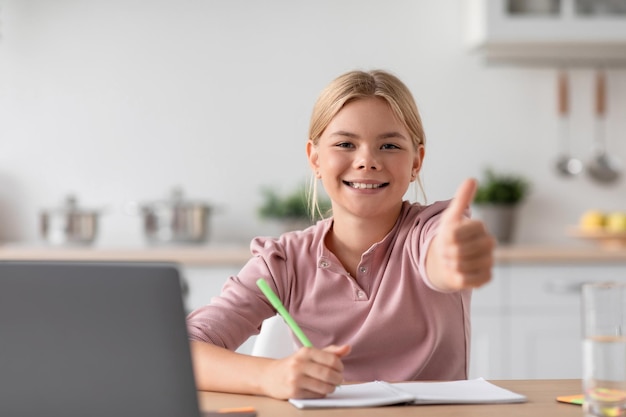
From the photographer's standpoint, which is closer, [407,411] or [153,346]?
[153,346]

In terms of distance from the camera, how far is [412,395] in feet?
3.80

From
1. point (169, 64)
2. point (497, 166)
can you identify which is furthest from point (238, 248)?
point (497, 166)

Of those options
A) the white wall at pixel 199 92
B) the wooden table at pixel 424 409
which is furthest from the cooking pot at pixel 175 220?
the wooden table at pixel 424 409

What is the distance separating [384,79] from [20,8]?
7.51 feet

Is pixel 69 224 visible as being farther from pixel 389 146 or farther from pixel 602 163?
pixel 602 163

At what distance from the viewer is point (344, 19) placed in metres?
3.53

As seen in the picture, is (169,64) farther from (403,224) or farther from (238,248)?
(403,224)

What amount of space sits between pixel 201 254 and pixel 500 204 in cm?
116

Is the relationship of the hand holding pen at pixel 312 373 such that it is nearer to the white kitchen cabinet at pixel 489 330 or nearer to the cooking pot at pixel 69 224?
the white kitchen cabinet at pixel 489 330

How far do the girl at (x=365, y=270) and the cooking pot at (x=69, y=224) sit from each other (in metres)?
1.71

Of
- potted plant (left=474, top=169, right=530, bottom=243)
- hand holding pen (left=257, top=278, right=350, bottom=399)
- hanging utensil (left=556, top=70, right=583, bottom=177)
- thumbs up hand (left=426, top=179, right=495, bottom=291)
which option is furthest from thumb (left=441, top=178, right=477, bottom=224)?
hanging utensil (left=556, top=70, right=583, bottom=177)

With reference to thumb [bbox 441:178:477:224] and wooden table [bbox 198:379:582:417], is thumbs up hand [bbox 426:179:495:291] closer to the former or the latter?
thumb [bbox 441:178:477:224]

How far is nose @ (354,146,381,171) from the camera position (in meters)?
1.50

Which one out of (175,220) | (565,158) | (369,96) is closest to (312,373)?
(369,96)
